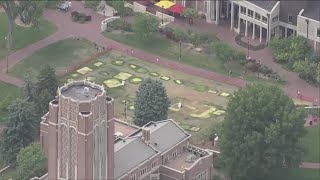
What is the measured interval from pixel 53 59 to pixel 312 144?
54.7 m

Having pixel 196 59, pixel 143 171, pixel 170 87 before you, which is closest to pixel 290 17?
pixel 196 59

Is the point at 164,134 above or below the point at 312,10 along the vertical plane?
below

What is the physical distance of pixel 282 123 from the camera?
153 meters

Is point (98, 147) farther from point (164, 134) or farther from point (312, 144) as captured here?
point (312, 144)

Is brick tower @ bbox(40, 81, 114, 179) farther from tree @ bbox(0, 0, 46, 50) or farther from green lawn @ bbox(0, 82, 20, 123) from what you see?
tree @ bbox(0, 0, 46, 50)

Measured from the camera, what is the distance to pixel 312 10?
19638 cm

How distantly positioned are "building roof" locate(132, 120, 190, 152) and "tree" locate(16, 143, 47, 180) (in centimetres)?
1352

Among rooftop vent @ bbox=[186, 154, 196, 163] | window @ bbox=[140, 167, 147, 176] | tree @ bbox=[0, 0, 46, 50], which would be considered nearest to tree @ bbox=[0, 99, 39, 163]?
window @ bbox=[140, 167, 147, 176]

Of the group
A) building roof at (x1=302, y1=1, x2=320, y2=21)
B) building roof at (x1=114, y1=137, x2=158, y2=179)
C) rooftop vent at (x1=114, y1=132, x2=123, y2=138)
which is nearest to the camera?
building roof at (x1=114, y1=137, x2=158, y2=179)

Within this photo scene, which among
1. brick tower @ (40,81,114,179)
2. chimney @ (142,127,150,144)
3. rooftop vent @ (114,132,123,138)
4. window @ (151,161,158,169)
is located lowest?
window @ (151,161,158,169)

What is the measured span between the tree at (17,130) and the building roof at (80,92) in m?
27.5

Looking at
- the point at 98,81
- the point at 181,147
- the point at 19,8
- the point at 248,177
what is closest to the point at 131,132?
the point at 181,147

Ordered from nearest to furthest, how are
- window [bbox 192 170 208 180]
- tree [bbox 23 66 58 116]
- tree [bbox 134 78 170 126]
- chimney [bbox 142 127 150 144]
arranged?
1. chimney [bbox 142 127 150 144]
2. window [bbox 192 170 208 180]
3. tree [bbox 134 78 170 126]
4. tree [bbox 23 66 58 116]

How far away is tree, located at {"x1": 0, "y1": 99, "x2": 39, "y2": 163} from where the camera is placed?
15950 centimetres
